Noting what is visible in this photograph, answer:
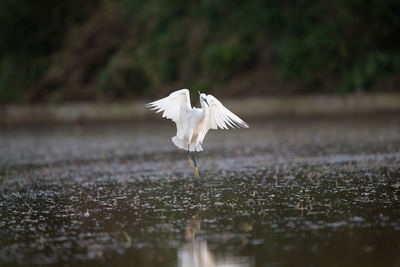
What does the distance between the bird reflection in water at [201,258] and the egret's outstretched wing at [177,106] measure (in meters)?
4.53

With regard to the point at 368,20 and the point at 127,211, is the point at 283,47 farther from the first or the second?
the point at 127,211

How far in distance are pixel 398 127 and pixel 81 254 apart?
14218mm

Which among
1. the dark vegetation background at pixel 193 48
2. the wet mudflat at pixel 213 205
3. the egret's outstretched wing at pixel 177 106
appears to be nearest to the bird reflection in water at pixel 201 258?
the wet mudflat at pixel 213 205

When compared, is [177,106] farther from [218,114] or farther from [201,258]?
[201,258]

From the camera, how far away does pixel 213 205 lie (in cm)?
859

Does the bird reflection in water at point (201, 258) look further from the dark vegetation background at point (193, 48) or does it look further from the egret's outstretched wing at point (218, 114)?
the dark vegetation background at point (193, 48)

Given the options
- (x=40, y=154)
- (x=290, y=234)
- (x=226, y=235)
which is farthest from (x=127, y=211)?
(x=40, y=154)

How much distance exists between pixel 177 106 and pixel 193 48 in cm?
2468

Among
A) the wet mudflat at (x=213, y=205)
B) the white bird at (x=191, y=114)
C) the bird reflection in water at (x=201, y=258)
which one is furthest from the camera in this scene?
the white bird at (x=191, y=114)

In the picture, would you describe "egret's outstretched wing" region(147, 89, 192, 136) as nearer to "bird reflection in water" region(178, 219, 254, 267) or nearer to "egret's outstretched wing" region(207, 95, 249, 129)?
"egret's outstretched wing" region(207, 95, 249, 129)

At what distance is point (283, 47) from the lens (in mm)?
29578

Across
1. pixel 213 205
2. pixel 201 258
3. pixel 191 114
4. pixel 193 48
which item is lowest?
pixel 201 258

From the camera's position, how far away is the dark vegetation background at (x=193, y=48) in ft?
89.0

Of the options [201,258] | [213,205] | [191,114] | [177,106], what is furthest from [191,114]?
[201,258]
